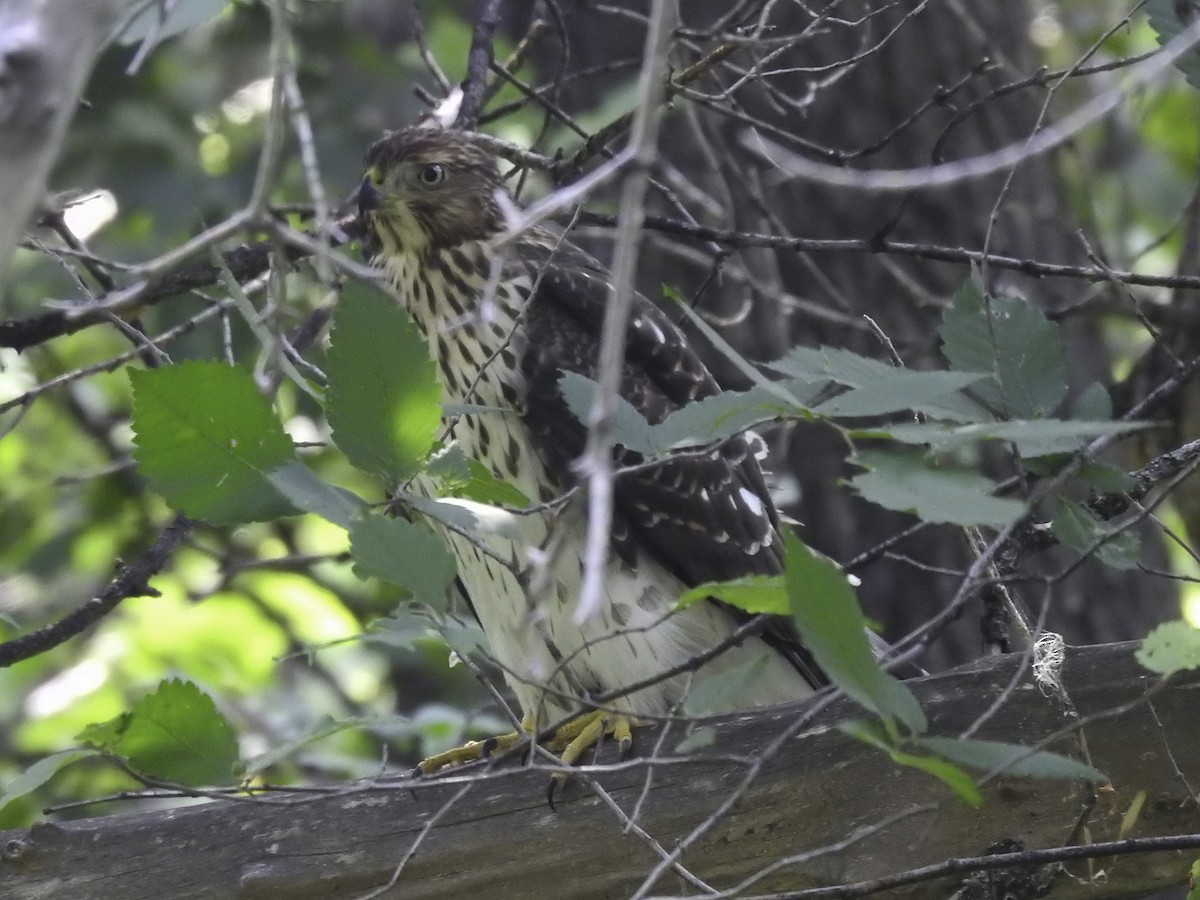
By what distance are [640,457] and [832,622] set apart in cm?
170

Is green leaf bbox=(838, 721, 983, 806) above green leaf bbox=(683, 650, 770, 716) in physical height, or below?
below

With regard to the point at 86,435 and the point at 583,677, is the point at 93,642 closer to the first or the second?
the point at 86,435

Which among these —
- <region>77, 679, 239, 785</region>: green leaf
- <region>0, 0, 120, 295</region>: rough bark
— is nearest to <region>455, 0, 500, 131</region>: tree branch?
<region>77, 679, 239, 785</region>: green leaf

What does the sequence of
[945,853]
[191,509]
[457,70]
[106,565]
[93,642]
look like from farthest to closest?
[93,642] → [106,565] → [457,70] → [945,853] → [191,509]

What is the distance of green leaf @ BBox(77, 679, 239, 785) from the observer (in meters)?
2.04

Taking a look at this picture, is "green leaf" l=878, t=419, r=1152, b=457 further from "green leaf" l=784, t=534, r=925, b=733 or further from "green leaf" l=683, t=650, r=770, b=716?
"green leaf" l=683, t=650, r=770, b=716

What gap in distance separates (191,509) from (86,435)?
12.9 ft

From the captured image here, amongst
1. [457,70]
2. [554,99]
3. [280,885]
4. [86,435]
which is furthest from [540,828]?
[86,435]

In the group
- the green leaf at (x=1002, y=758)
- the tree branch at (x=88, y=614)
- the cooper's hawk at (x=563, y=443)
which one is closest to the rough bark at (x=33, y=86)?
the green leaf at (x=1002, y=758)

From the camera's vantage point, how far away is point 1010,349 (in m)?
1.96

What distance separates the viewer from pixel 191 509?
1.76m

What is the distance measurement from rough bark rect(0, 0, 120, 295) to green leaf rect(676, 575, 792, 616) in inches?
32.5

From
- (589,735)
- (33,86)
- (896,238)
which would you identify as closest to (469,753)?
(589,735)

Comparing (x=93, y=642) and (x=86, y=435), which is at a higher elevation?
(x=86, y=435)
